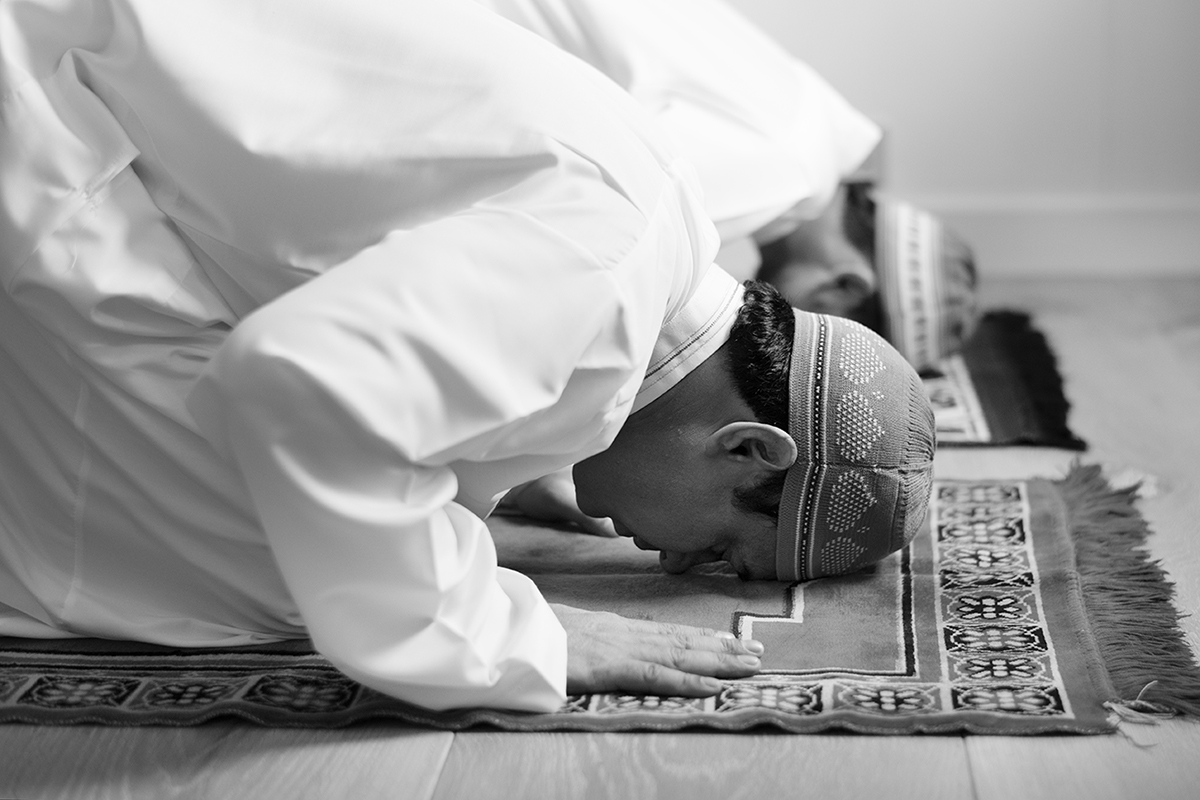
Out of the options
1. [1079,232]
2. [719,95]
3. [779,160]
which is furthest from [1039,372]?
[1079,232]

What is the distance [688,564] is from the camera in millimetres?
1740

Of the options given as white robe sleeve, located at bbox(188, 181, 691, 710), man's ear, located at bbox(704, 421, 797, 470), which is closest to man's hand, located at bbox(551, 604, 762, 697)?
white robe sleeve, located at bbox(188, 181, 691, 710)

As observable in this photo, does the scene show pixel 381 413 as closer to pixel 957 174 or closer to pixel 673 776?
pixel 673 776

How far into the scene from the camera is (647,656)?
1.45 metres

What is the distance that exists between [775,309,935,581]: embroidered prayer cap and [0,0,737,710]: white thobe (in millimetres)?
159

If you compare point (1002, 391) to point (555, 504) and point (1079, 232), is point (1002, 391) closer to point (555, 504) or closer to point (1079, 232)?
point (555, 504)

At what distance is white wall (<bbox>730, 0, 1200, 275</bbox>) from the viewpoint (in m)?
3.49

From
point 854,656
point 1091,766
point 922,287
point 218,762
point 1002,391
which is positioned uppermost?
point 922,287

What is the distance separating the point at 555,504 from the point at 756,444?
18.3 inches

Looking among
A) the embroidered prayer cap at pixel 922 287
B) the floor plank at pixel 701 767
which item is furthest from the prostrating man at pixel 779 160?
the floor plank at pixel 701 767

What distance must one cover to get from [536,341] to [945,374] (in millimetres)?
1678

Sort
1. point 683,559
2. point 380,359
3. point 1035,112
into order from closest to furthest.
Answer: point 380,359 < point 683,559 < point 1035,112

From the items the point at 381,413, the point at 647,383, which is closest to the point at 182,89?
the point at 381,413

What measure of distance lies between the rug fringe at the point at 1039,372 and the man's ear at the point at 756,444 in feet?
2.81
